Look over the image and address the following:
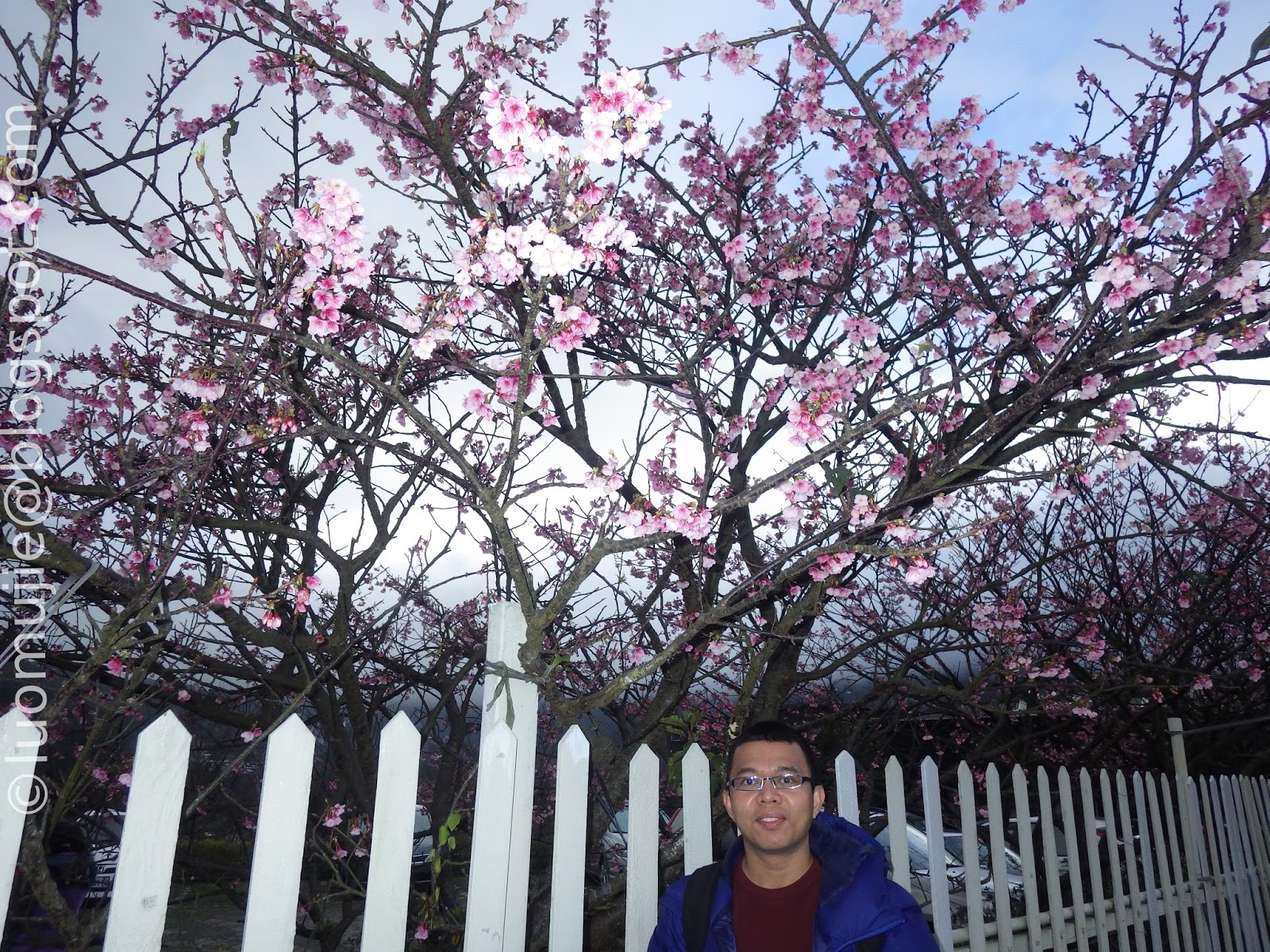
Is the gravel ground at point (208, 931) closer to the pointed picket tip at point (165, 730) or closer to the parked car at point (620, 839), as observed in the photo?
the parked car at point (620, 839)

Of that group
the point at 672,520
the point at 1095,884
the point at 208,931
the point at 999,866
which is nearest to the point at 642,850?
the point at 672,520

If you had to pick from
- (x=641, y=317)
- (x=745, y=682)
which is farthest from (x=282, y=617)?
(x=641, y=317)

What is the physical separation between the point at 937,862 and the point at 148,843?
2412 mm

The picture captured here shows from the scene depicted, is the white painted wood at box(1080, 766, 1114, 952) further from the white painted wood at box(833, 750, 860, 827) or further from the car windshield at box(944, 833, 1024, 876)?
the car windshield at box(944, 833, 1024, 876)

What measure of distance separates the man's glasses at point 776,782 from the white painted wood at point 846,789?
63 centimetres

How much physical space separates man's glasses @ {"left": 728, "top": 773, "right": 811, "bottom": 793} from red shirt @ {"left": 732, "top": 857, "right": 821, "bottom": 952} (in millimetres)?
208

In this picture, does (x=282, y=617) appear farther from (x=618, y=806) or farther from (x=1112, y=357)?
(x=1112, y=357)

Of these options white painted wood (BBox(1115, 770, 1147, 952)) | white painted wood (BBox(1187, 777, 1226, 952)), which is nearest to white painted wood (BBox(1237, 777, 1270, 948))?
white painted wood (BBox(1187, 777, 1226, 952))

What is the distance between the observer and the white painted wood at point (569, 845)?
1948 mm

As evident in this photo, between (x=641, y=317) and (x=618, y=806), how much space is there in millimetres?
3080

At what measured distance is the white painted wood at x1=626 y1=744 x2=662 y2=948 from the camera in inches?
83.3

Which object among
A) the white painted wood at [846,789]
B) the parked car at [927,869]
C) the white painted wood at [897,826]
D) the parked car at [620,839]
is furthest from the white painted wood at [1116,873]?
the parked car at [620,839]

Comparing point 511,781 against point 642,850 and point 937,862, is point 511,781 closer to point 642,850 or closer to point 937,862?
point 642,850

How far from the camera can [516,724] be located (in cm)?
198
